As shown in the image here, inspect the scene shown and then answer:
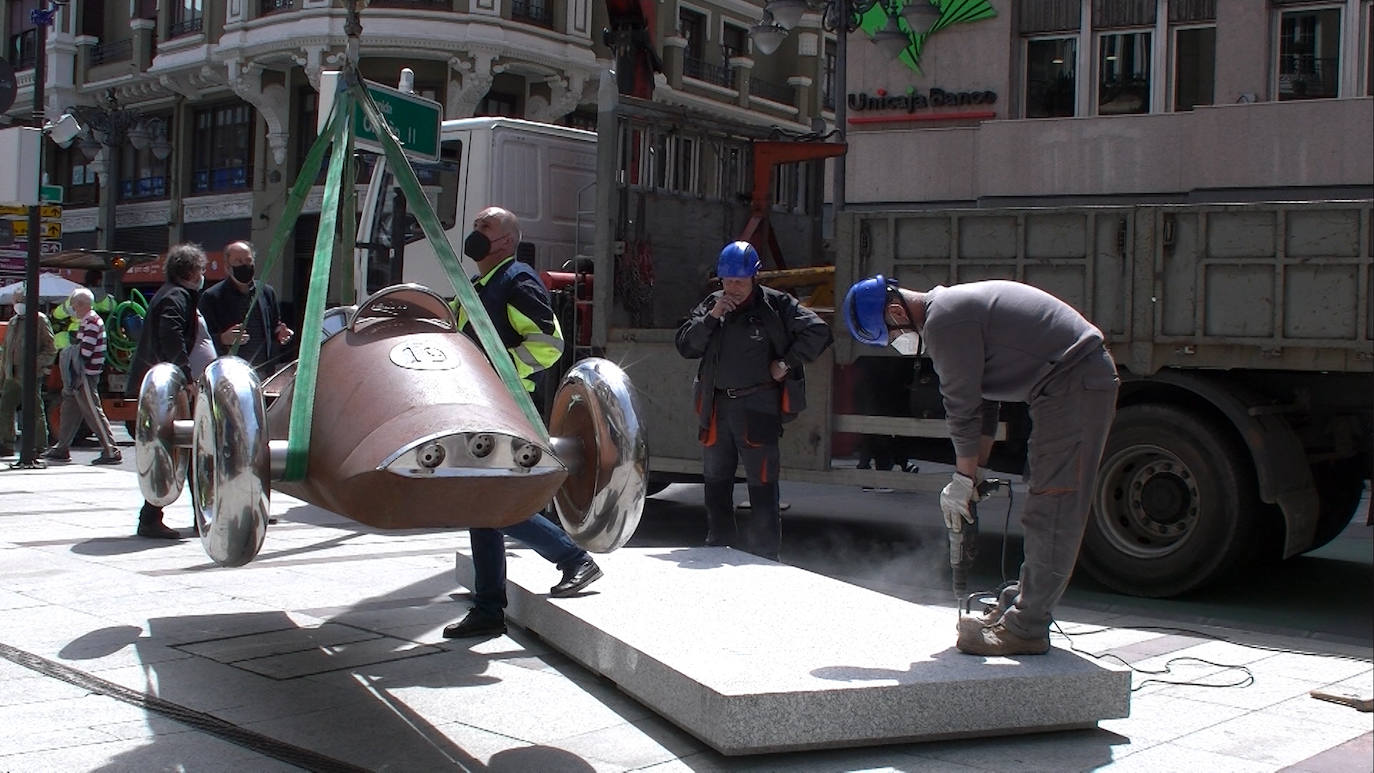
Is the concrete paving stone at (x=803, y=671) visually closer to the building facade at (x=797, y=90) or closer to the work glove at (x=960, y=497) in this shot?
the work glove at (x=960, y=497)

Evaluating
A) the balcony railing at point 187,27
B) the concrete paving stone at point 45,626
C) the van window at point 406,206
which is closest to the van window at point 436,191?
the van window at point 406,206

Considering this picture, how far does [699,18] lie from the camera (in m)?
33.0

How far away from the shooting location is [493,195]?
1050 centimetres

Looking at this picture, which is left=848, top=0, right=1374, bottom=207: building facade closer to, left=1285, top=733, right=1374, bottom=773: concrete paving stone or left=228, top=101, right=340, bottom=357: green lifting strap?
left=1285, top=733, right=1374, bottom=773: concrete paving stone

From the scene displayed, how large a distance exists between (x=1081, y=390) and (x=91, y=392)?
10.7m

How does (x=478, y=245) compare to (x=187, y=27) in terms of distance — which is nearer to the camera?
(x=478, y=245)

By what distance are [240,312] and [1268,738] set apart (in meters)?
6.28

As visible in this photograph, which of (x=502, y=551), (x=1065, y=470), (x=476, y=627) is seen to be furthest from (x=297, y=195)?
(x=1065, y=470)

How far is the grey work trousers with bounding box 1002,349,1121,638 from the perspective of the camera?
5020mm

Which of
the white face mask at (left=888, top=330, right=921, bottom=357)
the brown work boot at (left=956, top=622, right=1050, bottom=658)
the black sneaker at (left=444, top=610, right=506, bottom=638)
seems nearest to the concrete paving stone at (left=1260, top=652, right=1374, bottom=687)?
the brown work boot at (left=956, top=622, right=1050, bottom=658)

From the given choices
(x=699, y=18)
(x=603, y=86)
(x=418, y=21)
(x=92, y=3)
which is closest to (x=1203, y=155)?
(x=603, y=86)

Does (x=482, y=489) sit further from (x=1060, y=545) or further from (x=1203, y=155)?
(x=1203, y=155)

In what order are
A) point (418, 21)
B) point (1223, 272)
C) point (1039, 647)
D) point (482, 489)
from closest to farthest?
point (482, 489) → point (1039, 647) → point (1223, 272) → point (418, 21)

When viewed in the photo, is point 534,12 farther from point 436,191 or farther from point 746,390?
point 746,390
